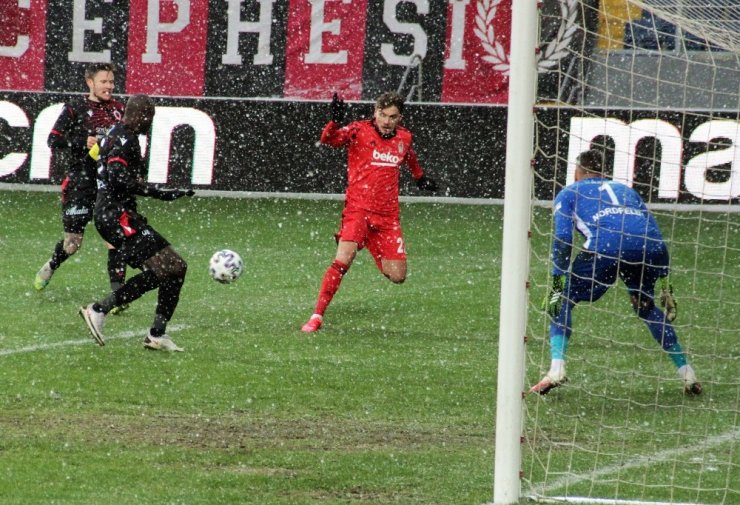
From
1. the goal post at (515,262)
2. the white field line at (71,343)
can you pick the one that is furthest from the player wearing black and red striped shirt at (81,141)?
the goal post at (515,262)

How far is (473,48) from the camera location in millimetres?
20859

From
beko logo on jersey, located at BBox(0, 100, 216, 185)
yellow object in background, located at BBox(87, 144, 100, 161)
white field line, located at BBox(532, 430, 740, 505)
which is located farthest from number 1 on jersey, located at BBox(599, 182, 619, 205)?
beko logo on jersey, located at BBox(0, 100, 216, 185)

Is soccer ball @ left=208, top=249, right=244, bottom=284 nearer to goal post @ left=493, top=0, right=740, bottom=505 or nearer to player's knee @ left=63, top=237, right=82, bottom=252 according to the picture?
player's knee @ left=63, top=237, right=82, bottom=252

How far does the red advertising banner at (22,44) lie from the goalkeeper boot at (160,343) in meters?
13.1

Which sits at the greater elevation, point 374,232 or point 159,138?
point 159,138

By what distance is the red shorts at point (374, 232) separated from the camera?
11047mm

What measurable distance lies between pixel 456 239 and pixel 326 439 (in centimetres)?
934

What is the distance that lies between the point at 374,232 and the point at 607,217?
2869 millimetres

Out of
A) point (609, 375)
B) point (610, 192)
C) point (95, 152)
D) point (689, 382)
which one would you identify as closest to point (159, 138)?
point (95, 152)

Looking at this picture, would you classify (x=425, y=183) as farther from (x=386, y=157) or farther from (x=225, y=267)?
(x=225, y=267)

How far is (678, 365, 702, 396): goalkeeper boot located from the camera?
346 inches

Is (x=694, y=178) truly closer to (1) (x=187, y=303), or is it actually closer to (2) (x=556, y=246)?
(1) (x=187, y=303)

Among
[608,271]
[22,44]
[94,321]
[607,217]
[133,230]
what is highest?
[22,44]

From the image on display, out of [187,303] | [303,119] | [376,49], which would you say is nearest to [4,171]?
[303,119]
